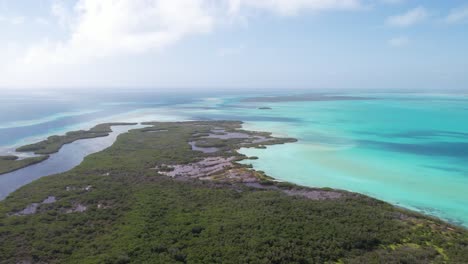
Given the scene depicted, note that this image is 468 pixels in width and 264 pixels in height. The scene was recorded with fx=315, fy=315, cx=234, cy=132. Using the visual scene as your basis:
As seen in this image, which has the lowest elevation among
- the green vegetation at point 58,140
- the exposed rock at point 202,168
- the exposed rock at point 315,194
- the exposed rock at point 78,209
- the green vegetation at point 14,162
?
the exposed rock at point 315,194

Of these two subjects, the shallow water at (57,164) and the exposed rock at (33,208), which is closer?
the exposed rock at (33,208)

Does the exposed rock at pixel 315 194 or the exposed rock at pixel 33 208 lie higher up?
the exposed rock at pixel 33 208

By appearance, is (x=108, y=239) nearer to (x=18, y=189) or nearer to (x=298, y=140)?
(x=18, y=189)

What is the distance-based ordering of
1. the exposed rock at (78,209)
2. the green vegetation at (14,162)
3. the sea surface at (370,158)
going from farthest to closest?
1. the green vegetation at (14,162)
2. the sea surface at (370,158)
3. the exposed rock at (78,209)

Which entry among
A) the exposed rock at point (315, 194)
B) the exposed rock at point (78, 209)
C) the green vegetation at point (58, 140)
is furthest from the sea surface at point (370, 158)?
the exposed rock at point (78, 209)

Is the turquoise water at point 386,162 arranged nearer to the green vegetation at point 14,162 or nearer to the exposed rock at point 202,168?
the exposed rock at point 202,168

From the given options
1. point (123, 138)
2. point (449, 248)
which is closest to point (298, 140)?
point (123, 138)

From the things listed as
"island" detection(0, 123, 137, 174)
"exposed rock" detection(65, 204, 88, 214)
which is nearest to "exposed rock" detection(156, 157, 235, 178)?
"exposed rock" detection(65, 204, 88, 214)

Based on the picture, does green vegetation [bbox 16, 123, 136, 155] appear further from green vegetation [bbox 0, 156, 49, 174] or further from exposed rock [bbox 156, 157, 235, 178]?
exposed rock [bbox 156, 157, 235, 178]
